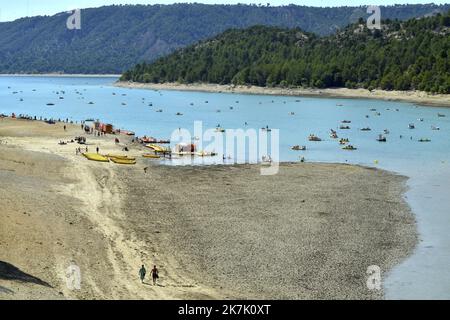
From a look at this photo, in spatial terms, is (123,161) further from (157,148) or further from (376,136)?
(376,136)

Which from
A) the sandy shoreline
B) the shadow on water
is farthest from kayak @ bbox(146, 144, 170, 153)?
the shadow on water

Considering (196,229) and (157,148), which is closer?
(196,229)

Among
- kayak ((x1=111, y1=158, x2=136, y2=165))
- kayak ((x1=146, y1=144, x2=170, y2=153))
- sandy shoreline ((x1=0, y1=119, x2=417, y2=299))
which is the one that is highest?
kayak ((x1=146, y1=144, x2=170, y2=153))

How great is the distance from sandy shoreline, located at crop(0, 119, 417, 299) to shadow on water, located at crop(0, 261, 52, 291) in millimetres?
71

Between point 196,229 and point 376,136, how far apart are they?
71.7 metres

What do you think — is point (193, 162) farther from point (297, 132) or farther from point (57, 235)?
point (297, 132)

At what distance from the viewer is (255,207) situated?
186ft

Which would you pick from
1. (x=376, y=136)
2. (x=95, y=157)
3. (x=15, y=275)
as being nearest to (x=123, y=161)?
(x=95, y=157)

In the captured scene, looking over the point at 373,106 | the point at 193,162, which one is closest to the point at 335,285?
the point at 193,162

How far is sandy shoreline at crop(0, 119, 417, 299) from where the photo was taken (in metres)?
37.2

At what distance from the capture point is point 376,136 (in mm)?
115062

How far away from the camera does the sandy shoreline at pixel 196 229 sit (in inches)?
1463

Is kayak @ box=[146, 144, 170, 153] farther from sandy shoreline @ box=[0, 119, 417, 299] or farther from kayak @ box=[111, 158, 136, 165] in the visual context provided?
sandy shoreline @ box=[0, 119, 417, 299]

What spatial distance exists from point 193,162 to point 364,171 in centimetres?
1961
